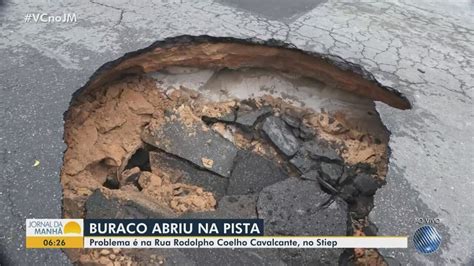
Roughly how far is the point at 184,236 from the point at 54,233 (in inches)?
A: 33.4

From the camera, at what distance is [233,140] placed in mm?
3979

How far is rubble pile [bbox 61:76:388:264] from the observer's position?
306 cm

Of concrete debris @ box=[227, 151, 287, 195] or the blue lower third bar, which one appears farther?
concrete debris @ box=[227, 151, 287, 195]

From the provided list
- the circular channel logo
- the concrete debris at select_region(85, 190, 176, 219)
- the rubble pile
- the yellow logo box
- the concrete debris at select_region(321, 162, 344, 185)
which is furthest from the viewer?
the concrete debris at select_region(321, 162, 344, 185)

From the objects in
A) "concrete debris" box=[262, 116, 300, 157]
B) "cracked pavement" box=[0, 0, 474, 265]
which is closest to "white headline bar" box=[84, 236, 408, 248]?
"cracked pavement" box=[0, 0, 474, 265]

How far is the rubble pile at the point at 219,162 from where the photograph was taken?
3.06m

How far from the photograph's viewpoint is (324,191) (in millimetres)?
3439

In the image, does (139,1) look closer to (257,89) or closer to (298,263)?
(257,89)

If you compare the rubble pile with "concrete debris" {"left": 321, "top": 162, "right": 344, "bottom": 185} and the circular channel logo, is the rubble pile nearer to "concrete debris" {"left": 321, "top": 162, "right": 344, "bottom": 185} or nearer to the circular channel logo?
"concrete debris" {"left": 321, "top": 162, "right": 344, "bottom": 185}

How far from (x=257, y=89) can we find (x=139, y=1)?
1.54 m

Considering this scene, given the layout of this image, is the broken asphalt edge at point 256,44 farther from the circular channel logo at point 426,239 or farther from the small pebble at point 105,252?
the small pebble at point 105,252

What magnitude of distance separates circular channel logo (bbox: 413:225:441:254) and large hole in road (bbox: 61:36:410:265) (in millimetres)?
495

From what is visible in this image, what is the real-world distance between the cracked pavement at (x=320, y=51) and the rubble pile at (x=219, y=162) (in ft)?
1.16

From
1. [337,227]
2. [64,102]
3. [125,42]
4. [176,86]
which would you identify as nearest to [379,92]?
[337,227]
